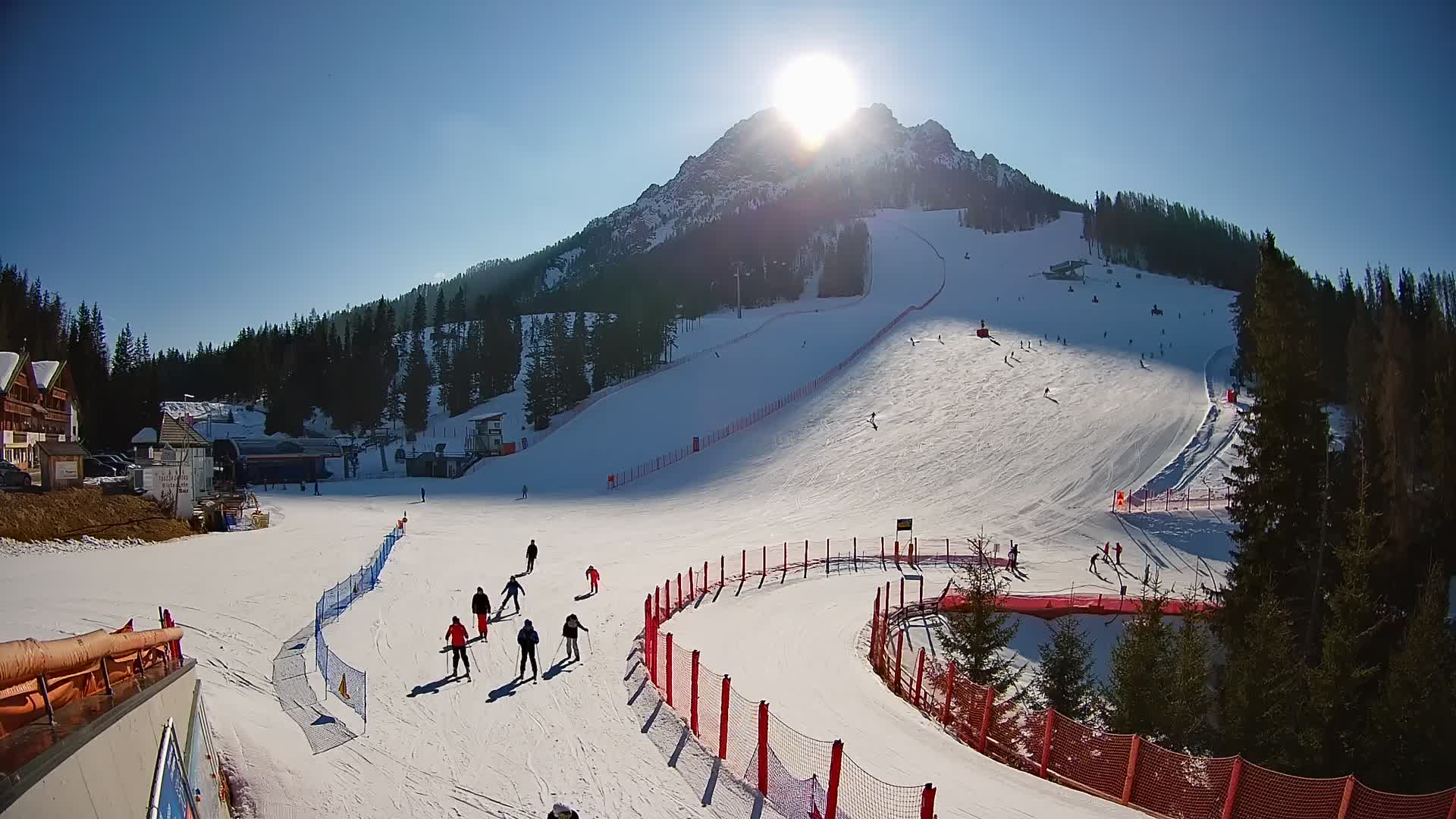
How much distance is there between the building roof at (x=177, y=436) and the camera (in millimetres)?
34812

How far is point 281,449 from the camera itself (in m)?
60.7

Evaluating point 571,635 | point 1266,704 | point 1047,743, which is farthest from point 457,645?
point 1266,704

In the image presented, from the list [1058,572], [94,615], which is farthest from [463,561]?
[1058,572]

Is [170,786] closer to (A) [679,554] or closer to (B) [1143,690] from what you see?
(B) [1143,690]

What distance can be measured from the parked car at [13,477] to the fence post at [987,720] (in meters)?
38.7

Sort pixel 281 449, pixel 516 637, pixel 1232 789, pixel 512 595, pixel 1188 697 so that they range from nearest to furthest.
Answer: pixel 1232 789, pixel 1188 697, pixel 516 637, pixel 512 595, pixel 281 449

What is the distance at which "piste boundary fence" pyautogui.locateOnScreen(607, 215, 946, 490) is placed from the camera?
5012 cm

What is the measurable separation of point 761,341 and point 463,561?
58707 mm

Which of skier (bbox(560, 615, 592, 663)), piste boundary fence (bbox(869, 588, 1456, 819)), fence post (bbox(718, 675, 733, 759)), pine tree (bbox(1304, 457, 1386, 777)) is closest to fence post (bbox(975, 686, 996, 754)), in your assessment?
piste boundary fence (bbox(869, 588, 1456, 819))

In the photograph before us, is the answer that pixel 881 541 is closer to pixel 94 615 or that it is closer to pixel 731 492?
pixel 731 492

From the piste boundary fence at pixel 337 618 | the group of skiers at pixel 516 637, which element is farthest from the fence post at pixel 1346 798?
the piste boundary fence at pixel 337 618

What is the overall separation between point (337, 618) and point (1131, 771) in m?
17.9

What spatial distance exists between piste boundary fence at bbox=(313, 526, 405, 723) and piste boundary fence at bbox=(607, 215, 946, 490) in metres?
19.5

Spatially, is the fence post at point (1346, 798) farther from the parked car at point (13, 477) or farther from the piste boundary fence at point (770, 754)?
the parked car at point (13, 477)
